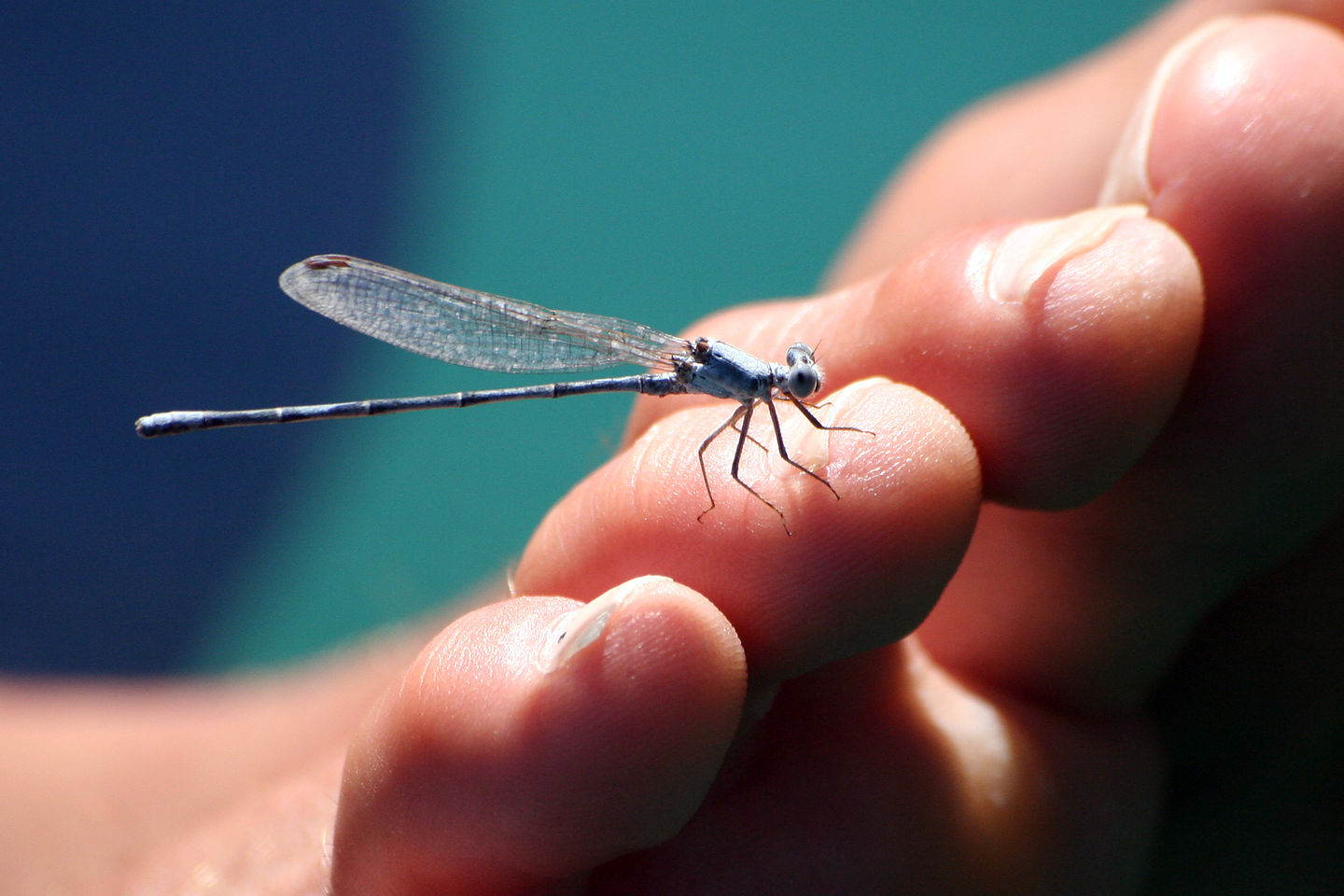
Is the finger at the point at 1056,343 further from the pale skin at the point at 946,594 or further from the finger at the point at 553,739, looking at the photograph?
the finger at the point at 553,739

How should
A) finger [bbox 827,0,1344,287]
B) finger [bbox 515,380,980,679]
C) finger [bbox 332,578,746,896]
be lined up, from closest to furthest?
finger [bbox 332,578,746,896], finger [bbox 515,380,980,679], finger [bbox 827,0,1344,287]

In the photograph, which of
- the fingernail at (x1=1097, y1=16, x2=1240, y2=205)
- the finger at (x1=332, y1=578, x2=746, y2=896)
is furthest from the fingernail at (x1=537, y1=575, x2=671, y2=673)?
the fingernail at (x1=1097, y1=16, x2=1240, y2=205)

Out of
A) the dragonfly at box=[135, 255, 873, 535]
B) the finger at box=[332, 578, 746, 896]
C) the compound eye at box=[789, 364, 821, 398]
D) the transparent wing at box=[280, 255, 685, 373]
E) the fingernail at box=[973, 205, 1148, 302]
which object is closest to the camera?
the finger at box=[332, 578, 746, 896]

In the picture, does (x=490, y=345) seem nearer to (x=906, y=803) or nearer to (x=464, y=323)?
(x=464, y=323)

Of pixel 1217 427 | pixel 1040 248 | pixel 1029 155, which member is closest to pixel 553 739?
pixel 1040 248

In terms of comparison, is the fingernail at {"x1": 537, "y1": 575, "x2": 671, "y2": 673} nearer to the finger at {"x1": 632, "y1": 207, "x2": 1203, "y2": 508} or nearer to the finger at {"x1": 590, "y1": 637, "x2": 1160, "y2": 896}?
Result: the finger at {"x1": 590, "y1": 637, "x2": 1160, "y2": 896}

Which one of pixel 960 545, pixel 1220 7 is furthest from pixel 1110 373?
pixel 1220 7

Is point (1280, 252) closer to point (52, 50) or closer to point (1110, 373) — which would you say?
point (1110, 373)

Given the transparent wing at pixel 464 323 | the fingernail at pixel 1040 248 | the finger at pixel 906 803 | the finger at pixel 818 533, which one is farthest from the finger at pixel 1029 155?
the finger at pixel 906 803
